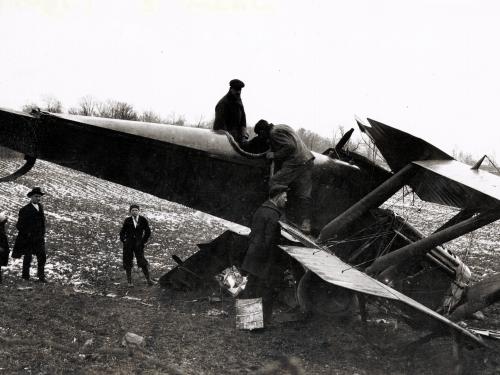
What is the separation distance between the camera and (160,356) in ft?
16.6

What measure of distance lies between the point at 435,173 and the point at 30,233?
6.59 metres

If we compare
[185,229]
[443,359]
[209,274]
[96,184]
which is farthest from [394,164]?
[96,184]

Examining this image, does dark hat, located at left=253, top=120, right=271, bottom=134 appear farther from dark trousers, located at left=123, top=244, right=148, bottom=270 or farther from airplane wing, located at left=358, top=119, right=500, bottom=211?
dark trousers, located at left=123, top=244, right=148, bottom=270

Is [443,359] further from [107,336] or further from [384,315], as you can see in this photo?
[107,336]

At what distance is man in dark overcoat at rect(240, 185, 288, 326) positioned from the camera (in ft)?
19.3

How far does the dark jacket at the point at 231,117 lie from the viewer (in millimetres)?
6129

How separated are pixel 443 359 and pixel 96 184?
24.7m

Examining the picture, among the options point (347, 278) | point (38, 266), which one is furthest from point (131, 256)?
point (347, 278)

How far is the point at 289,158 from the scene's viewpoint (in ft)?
19.4

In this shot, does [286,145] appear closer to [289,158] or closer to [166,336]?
[289,158]

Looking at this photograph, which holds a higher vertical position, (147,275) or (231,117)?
(231,117)

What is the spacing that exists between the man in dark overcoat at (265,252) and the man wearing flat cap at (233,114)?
3.10ft

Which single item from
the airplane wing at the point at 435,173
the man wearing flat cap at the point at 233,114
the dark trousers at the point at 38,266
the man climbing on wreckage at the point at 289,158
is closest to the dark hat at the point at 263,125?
the man climbing on wreckage at the point at 289,158

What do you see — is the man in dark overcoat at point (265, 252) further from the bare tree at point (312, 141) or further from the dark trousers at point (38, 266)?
the dark trousers at point (38, 266)
